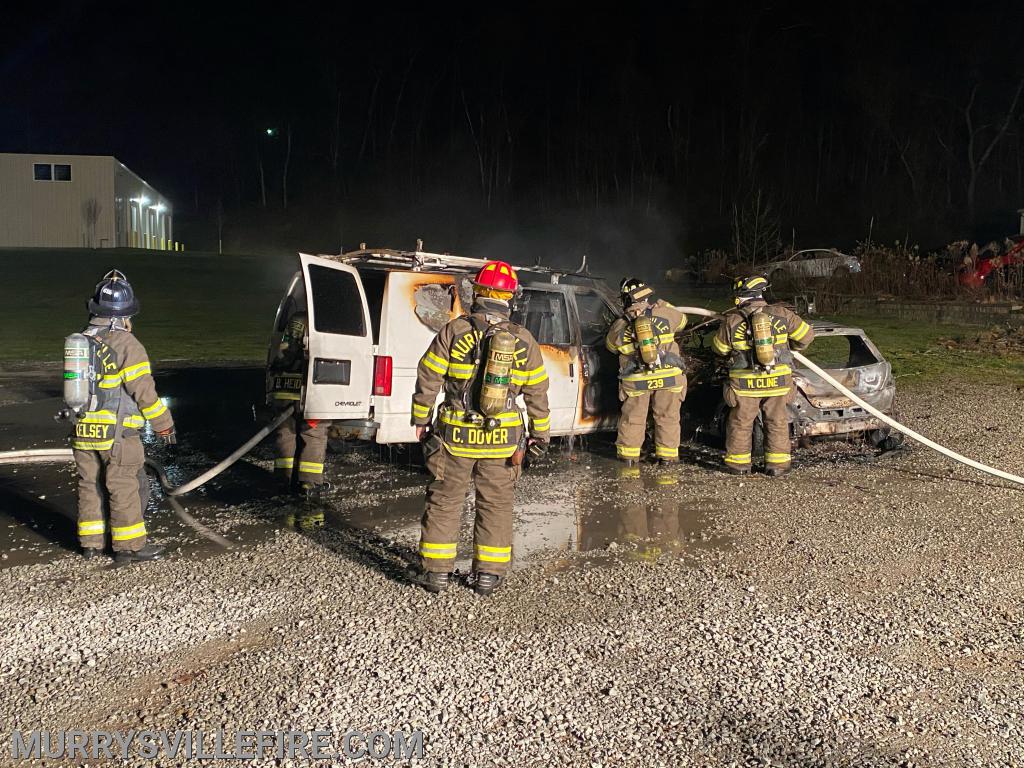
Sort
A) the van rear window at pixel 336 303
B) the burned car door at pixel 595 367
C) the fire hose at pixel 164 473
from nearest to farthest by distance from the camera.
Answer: the fire hose at pixel 164 473 < the van rear window at pixel 336 303 < the burned car door at pixel 595 367

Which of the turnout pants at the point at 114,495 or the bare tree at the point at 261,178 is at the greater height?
the bare tree at the point at 261,178

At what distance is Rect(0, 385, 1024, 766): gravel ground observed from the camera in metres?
3.38

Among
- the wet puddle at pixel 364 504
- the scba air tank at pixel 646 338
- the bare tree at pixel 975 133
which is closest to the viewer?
the wet puddle at pixel 364 504

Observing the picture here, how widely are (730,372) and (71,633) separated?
17.7 feet

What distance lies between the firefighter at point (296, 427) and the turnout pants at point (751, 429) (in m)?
3.42

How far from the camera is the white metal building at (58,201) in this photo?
41.5 metres

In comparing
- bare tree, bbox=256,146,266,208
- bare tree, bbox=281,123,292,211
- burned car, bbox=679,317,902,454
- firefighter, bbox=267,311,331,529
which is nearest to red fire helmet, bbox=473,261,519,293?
firefighter, bbox=267,311,331,529

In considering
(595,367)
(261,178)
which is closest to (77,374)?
(595,367)

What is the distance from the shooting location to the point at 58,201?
4194 cm

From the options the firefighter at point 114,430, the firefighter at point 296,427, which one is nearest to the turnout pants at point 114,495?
the firefighter at point 114,430

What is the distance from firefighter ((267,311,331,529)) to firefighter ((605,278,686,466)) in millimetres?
2664

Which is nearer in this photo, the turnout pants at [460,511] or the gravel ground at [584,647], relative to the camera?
the gravel ground at [584,647]

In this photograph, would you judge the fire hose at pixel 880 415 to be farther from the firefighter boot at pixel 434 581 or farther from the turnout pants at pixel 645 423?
the firefighter boot at pixel 434 581

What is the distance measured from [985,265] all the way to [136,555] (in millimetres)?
20692
